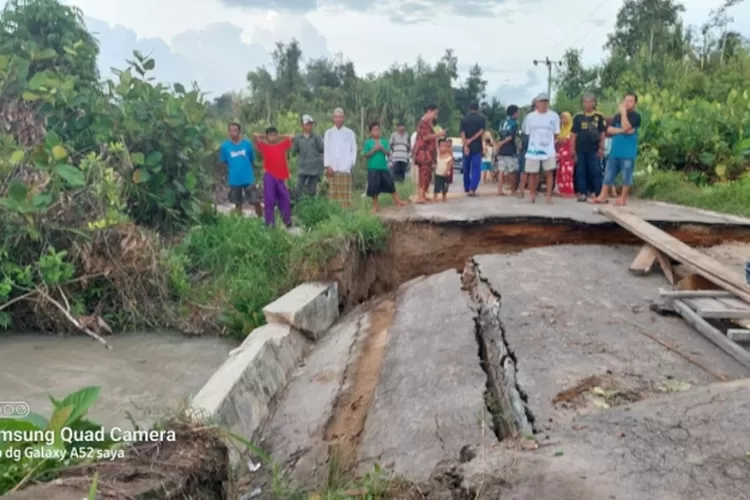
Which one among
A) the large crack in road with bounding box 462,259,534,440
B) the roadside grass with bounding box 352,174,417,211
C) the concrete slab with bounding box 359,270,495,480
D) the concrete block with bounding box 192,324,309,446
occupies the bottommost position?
the concrete block with bounding box 192,324,309,446

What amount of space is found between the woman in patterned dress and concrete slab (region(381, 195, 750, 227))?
609mm

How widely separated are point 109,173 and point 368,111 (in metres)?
20.4

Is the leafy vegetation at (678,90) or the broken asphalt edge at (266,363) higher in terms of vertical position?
the leafy vegetation at (678,90)

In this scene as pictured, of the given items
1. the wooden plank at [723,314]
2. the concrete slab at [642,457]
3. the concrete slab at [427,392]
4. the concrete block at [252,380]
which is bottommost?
the concrete block at [252,380]

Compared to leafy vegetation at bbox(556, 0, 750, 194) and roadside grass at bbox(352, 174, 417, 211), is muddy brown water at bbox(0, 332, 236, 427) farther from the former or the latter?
leafy vegetation at bbox(556, 0, 750, 194)

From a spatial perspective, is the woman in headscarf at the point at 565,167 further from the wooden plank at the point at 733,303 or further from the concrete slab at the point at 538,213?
the wooden plank at the point at 733,303

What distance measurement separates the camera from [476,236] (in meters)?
8.48

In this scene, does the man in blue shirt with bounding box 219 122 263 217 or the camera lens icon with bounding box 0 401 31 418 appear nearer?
the camera lens icon with bounding box 0 401 31 418

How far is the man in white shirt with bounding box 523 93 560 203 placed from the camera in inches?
376

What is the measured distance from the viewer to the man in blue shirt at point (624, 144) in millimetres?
9281

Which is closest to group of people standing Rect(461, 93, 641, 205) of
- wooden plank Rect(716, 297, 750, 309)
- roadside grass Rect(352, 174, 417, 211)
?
roadside grass Rect(352, 174, 417, 211)

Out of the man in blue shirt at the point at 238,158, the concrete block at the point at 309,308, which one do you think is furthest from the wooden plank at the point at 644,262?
the man in blue shirt at the point at 238,158

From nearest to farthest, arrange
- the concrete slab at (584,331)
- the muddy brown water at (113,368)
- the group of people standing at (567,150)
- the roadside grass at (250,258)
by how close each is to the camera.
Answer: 1. the concrete slab at (584,331)
2. the muddy brown water at (113,368)
3. the roadside grass at (250,258)
4. the group of people standing at (567,150)

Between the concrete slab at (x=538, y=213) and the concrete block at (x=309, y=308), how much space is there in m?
1.41
